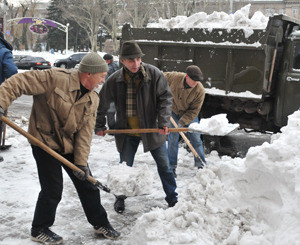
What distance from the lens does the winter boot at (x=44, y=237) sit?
3164 millimetres

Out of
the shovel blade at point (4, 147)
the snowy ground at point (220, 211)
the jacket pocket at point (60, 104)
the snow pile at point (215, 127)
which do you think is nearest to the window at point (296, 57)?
the snow pile at point (215, 127)

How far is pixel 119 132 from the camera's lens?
3953mm

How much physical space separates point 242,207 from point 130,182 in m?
1.28

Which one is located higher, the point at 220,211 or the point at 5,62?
the point at 5,62

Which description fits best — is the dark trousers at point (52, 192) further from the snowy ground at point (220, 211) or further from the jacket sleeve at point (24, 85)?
the jacket sleeve at point (24, 85)

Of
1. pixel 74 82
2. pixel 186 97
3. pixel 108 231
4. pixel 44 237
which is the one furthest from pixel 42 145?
pixel 186 97

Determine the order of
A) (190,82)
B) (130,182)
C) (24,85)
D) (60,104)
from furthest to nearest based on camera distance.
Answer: (190,82), (130,182), (60,104), (24,85)

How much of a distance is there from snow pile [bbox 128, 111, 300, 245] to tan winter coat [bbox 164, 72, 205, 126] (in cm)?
175

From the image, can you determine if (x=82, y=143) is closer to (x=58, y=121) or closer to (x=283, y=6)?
(x=58, y=121)

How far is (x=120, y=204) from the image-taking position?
3953mm

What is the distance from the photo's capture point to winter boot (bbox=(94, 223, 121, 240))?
3.33 m

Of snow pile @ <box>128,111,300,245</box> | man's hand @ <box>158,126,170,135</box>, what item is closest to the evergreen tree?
man's hand @ <box>158,126,170,135</box>

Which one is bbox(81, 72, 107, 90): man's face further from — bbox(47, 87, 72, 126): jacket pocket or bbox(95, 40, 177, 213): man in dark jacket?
bbox(95, 40, 177, 213): man in dark jacket

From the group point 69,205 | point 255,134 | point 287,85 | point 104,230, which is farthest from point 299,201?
point 255,134
